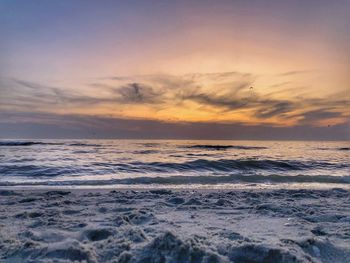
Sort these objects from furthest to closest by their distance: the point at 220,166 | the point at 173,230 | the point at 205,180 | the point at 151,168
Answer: the point at 220,166 → the point at 151,168 → the point at 205,180 → the point at 173,230

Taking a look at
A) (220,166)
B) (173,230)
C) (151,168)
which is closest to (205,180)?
(151,168)

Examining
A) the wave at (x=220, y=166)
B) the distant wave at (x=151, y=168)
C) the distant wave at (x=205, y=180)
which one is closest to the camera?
the distant wave at (x=205, y=180)

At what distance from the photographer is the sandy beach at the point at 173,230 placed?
3.13 metres

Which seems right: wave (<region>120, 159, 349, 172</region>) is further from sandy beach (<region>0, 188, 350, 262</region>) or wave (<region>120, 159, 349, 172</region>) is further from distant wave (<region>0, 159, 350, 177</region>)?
sandy beach (<region>0, 188, 350, 262</region>)

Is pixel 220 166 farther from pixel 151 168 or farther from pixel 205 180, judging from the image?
pixel 205 180

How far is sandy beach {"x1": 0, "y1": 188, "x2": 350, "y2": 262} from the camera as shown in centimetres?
313

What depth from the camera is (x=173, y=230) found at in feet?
12.9

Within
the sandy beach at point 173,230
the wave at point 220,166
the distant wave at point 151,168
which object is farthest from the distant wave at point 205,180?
the sandy beach at point 173,230

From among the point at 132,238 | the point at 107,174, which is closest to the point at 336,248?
the point at 132,238

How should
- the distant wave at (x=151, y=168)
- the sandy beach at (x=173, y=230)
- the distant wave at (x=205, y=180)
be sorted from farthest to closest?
the distant wave at (x=151, y=168), the distant wave at (x=205, y=180), the sandy beach at (x=173, y=230)

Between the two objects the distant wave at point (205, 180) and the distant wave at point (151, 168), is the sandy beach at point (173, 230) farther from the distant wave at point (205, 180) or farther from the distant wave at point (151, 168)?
the distant wave at point (151, 168)

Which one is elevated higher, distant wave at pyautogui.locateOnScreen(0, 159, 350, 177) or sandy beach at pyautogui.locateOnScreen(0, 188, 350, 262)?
sandy beach at pyautogui.locateOnScreen(0, 188, 350, 262)

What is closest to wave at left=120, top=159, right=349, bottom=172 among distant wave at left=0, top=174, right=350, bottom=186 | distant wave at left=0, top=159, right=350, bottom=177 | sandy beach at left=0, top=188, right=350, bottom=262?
distant wave at left=0, top=159, right=350, bottom=177

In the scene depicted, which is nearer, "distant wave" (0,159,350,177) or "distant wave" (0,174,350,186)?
"distant wave" (0,174,350,186)
